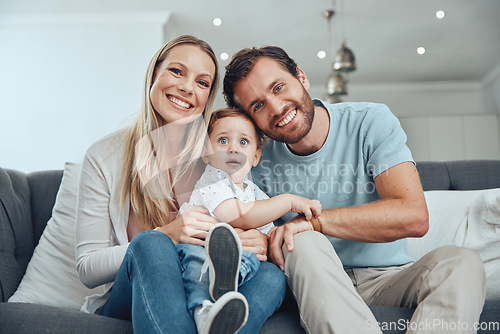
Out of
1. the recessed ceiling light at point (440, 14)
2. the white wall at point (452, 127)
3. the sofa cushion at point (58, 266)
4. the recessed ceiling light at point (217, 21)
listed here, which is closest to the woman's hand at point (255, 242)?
the sofa cushion at point (58, 266)

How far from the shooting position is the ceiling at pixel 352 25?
420cm

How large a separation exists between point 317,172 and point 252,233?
1.15 ft

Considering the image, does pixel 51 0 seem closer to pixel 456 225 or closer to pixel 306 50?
pixel 306 50

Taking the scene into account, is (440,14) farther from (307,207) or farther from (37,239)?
(37,239)

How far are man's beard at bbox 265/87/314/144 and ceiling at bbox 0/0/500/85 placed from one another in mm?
2967

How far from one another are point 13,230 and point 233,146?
32.8 inches

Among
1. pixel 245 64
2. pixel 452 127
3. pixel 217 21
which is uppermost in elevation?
pixel 217 21

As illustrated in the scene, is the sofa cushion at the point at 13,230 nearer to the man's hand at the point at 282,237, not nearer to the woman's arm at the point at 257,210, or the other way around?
the woman's arm at the point at 257,210

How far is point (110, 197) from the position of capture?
1.30m

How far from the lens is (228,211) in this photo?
1263 millimetres

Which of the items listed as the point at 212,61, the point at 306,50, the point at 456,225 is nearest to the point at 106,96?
the point at 306,50

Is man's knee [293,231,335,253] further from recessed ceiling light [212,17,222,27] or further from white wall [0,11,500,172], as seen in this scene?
recessed ceiling light [212,17,222,27]

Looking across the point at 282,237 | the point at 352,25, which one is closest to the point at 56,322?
the point at 282,237

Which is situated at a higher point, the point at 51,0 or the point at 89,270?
the point at 51,0
